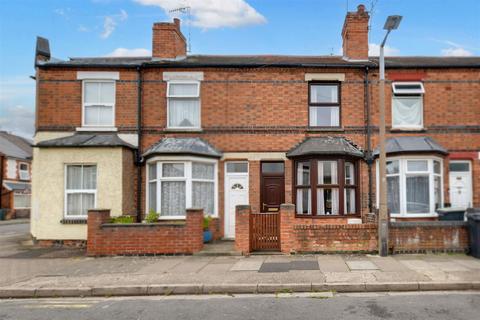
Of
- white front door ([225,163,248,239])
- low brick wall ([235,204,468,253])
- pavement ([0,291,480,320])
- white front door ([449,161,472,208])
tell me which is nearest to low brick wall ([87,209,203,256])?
low brick wall ([235,204,468,253])

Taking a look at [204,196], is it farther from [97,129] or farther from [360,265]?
[360,265]

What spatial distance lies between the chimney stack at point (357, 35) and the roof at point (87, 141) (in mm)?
8637

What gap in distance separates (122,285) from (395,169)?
383 inches

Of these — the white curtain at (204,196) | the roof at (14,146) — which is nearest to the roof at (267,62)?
the white curtain at (204,196)

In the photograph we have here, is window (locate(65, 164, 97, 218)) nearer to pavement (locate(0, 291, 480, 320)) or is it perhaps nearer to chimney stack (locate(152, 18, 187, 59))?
chimney stack (locate(152, 18, 187, 59))

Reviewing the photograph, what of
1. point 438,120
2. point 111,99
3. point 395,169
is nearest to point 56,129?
point 111,99

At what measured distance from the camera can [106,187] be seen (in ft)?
43.9

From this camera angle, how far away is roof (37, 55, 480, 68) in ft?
47.2

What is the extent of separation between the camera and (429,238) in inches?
424

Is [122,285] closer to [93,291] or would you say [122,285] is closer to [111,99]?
[93,291]

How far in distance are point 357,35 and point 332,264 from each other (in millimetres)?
9221

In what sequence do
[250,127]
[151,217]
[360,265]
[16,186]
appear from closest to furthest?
[360,265] < [151,217] < [250,127] < [16,186]

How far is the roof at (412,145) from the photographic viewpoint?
13359 millimetres

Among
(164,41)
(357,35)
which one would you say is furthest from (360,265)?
(164,41)
